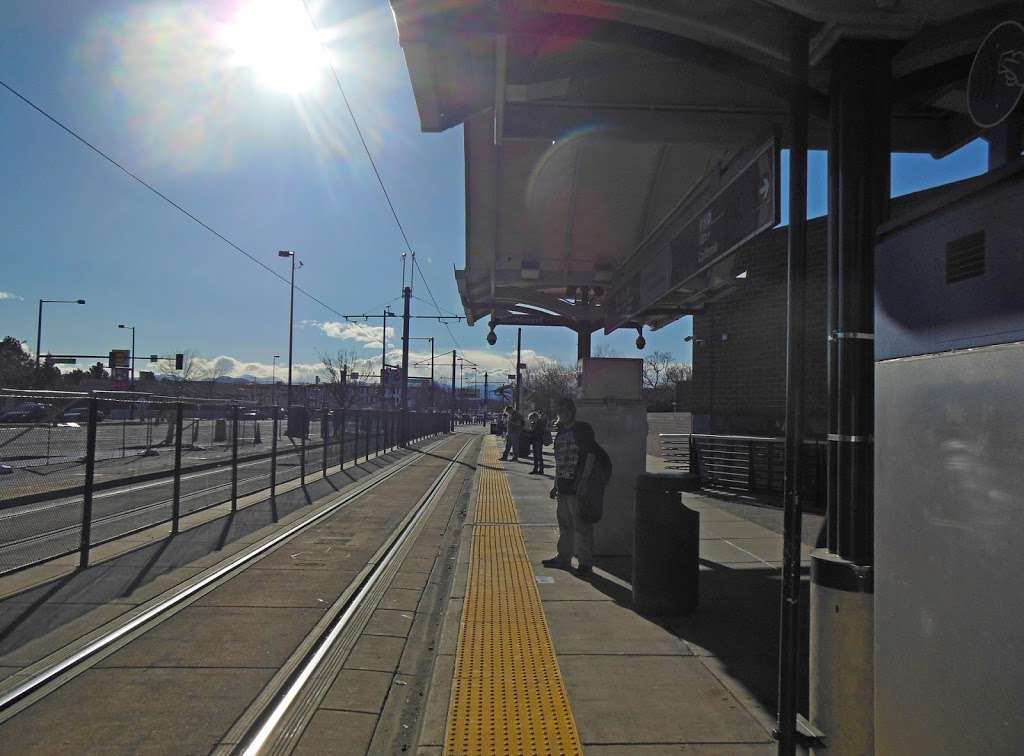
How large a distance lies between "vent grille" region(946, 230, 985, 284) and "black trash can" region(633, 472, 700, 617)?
389 centimetres

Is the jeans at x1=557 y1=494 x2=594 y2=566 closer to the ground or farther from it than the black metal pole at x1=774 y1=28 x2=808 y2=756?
closer to the ground

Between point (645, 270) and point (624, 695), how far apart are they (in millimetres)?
5167

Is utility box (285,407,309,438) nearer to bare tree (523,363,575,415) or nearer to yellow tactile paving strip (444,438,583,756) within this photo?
yellow tactile paving strip (444,438,583,756)

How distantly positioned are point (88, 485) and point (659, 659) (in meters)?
6.19

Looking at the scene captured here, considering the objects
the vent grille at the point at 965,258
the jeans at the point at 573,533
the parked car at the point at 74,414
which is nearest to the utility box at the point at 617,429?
the jeans at the point at 573,533

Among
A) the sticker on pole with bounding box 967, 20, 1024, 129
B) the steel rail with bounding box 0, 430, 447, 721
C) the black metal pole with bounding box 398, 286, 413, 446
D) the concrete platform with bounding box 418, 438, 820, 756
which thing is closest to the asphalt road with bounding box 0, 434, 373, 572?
the steel rail with bounding box 0, 430, 447, 721

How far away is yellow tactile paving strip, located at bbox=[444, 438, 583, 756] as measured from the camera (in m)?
3.94

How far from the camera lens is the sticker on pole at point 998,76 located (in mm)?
2572

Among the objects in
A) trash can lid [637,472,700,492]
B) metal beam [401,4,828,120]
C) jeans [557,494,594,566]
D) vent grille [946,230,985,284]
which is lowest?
jeans [557,494,594,566]

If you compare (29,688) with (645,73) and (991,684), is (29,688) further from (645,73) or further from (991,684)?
(645,73)

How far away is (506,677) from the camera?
4.80 meters

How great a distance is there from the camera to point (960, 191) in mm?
2406

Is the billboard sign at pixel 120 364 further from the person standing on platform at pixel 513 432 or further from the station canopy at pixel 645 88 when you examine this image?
the station canopy at pixel 645 88

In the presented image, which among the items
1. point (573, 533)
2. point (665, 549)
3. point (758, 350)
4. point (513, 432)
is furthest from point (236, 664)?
point (513, 432)
